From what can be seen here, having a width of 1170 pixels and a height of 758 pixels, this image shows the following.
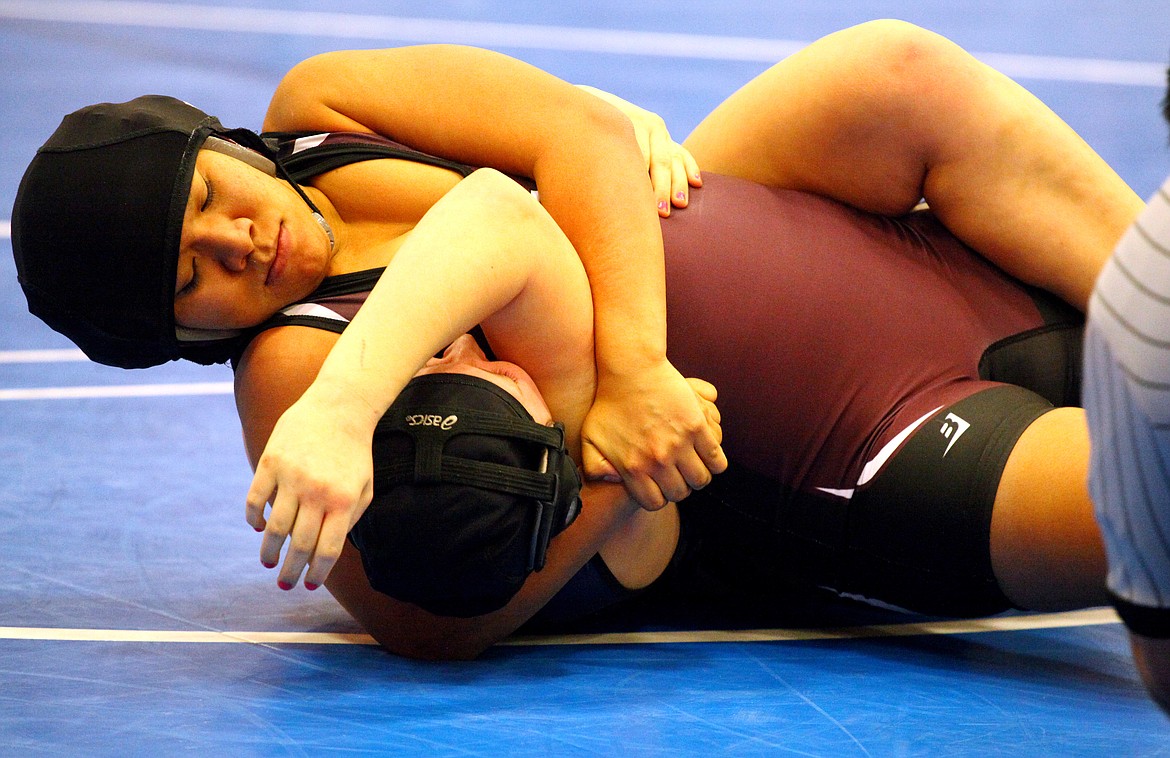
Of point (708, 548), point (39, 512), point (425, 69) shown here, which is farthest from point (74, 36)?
point (708, 548)

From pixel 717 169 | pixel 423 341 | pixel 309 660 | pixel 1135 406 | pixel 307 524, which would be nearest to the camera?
pixel 1135 406

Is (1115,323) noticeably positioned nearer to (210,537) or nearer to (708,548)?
(708,548)

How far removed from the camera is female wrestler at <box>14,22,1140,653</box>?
1789 millimetres

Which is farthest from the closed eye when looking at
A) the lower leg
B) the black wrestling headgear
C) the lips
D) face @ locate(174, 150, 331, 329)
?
the lower leg

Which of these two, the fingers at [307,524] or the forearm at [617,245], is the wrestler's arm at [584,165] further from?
the fingers at [307,524]

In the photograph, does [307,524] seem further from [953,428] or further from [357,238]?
[953,428]

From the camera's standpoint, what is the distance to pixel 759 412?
6.32ft

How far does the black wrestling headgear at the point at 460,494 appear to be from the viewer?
5.10 ft

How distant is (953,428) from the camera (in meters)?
1.81

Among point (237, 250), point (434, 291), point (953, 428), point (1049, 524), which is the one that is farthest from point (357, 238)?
point (1049, 524)

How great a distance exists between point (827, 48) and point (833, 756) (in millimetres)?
1150

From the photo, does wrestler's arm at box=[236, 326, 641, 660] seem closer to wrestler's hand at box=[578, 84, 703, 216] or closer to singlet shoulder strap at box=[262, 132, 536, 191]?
singlet shoulder strap at box=[262, 132, 536, 191]

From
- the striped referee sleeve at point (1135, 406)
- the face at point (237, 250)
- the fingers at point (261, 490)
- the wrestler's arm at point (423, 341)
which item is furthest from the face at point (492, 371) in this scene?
the striped referee sleeve at point (1135, 406)

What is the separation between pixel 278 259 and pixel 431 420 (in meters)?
0.41
